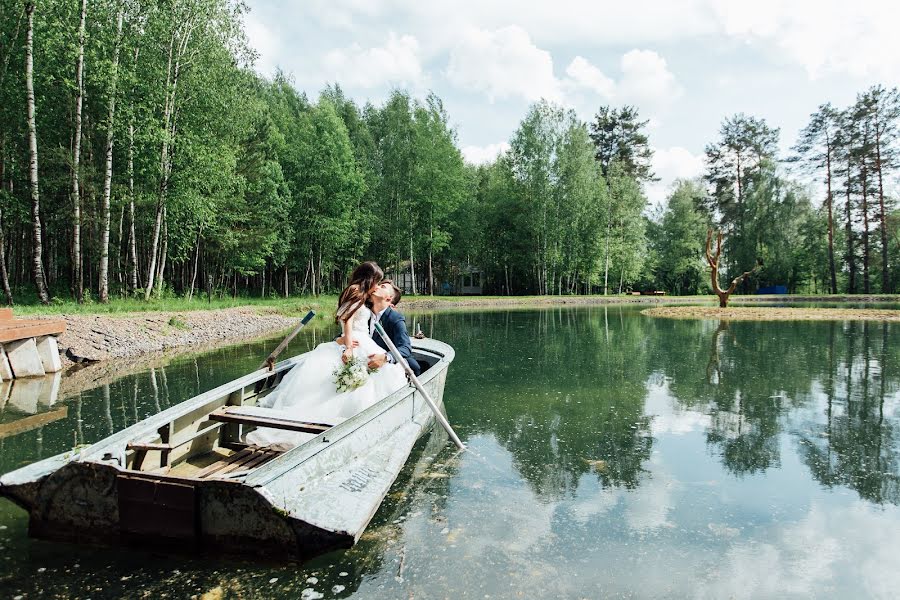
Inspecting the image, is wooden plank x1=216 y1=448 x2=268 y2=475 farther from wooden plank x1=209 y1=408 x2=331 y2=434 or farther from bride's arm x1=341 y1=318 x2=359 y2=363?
bride's arm x1=341 y1=318 x2=359 y2=363

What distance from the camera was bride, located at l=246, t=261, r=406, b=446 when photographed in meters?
4.35

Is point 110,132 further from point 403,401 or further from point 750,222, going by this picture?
point 750,222

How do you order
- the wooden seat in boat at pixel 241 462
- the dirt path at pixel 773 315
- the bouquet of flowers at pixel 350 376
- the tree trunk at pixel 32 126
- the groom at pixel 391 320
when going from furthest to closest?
the dirt path at pixel 773 315
the tree trunk at pixel 32 126
the groom at pixel 391 320
the bouquet of flowers at pixel 350 376
the wooden seat in boat at pixel 241 462

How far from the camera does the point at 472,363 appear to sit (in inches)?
399

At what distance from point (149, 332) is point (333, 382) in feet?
30.3

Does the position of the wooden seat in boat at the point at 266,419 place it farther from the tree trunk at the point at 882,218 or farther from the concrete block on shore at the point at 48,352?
the tree trunk at the point at 882,218

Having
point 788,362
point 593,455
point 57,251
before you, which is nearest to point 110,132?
point 57,251

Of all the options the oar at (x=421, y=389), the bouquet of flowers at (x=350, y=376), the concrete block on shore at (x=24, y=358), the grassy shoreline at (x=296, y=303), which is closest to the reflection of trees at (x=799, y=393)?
the oar at (x=421, y=389)

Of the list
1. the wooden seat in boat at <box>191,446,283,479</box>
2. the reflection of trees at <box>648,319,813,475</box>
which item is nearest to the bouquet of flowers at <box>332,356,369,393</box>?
the wooden seat in boat at <box>191,446,283,479</box>

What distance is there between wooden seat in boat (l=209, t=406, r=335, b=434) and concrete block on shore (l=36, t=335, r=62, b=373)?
621cm

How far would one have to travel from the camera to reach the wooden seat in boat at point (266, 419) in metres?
3.87

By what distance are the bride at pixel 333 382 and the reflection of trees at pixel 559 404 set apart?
136 cm

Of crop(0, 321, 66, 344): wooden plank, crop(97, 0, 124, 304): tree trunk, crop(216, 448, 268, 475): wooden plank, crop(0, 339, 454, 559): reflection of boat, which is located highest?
crop(97, 0, 124, 304): tree trunk

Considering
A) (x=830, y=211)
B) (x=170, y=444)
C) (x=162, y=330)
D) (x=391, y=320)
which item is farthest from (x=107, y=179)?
(x=830, y=211)
